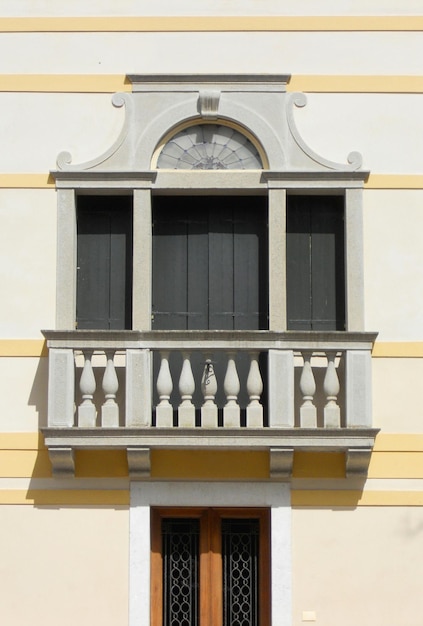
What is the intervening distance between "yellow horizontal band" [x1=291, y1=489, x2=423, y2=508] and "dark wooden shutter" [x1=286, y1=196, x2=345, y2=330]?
1.78 meters

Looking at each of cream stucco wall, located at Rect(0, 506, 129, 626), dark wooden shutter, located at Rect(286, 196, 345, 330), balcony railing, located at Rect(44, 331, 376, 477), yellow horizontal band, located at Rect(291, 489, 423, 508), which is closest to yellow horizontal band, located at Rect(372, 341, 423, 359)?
balcony railing, located at Rect(44, 331, 376, 477)

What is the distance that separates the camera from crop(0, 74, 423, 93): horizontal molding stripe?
690 inches

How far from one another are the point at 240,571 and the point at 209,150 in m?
4.55

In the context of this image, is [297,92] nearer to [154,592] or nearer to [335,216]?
[335,216]

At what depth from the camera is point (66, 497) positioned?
55.5 feet

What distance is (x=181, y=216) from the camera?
1762cm

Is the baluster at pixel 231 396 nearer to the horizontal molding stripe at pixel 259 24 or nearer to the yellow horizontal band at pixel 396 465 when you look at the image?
the yellow horizontal band at pixel 396 465

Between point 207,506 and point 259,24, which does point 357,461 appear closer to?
point 207,506

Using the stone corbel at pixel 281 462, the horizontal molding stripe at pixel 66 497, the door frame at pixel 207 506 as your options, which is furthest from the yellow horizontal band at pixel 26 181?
the stone corbel at pixel 281 462

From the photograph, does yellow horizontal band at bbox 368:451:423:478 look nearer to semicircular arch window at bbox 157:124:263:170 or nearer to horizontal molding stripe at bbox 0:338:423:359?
horizontal molding stripe at bbox 0:338:423:359

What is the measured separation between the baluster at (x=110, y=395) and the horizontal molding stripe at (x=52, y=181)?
2.08 m

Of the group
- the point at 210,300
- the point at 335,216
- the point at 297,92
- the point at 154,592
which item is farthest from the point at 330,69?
the point at 154,592

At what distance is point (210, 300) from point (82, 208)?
1735 millimetres

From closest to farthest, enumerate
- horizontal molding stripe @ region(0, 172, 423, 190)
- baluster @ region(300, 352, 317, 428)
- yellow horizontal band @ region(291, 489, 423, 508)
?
baluster @ region(300, 352, 317, 428), yellow horizontal band @ region(291, 489, 423, 508), horizontal molding stripe @ region(0, 172, 423, 190)
